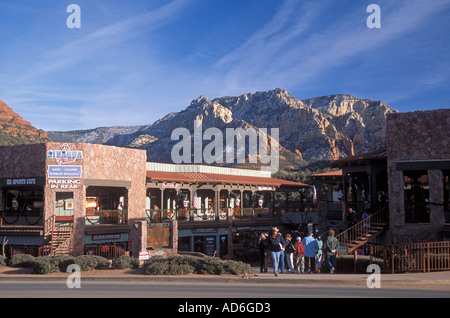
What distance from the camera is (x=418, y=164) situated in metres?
22.5

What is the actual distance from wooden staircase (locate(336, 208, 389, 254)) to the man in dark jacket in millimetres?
4929

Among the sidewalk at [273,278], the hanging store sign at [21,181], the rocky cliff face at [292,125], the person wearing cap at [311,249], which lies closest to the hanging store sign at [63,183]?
the hanging store sign at [21,181]

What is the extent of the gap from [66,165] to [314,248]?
57.9 feet

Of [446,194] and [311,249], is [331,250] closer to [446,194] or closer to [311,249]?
[311,249]

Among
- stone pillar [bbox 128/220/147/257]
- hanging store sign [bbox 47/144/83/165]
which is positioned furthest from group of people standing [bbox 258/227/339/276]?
hanging store sign [bbox 47/144/83/165]

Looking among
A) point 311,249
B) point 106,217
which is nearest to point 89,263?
point 311,249

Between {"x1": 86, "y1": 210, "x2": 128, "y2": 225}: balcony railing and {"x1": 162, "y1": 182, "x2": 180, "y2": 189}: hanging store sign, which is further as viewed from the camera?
{"x1": 162, "y1": 182, "x2": 180, "y2": 189}: hanging store sign

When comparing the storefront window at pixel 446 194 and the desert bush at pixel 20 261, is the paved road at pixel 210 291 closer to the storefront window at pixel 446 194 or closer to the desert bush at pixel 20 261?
the desert bush at pixel 20 261

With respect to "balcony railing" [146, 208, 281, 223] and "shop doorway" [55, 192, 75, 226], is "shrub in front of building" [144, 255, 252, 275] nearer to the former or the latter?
"shop doorway" [55, 192, 75, 226]

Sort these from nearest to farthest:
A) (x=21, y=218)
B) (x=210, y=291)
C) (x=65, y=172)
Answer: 1. (x=210, y=291)
2. (x=65, y=172)
3. (x=21, y=218)

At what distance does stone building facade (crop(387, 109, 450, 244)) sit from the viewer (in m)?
22.3

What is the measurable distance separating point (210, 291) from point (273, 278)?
9.77ft

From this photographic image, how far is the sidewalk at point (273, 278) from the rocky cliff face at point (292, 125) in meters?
95.9
